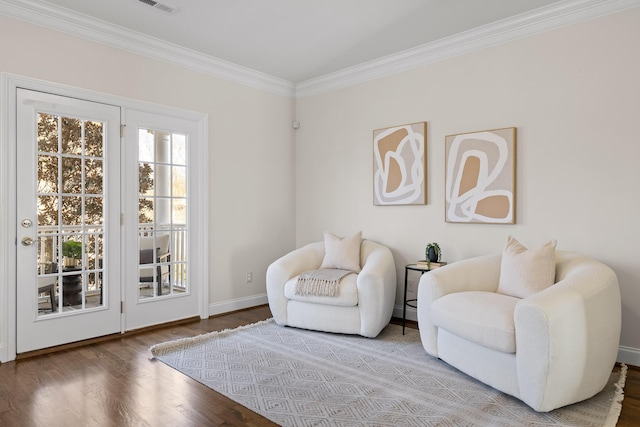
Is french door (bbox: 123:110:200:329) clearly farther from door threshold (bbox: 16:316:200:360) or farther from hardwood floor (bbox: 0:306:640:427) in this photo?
hardwood floor (bbox: 0:306:640:427)

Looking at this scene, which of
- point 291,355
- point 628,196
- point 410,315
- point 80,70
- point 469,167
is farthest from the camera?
point 410,315

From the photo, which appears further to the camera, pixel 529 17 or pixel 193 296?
pixel 193 296

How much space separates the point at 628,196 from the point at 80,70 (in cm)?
448

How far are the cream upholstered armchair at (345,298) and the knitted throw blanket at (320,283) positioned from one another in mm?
34

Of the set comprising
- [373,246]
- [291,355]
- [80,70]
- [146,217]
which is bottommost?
[291,355]

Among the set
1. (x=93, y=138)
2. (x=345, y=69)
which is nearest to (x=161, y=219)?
(x=93, y=138)

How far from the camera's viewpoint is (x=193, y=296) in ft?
14.4

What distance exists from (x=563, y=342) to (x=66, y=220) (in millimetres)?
3684

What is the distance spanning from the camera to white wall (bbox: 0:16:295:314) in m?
3.41

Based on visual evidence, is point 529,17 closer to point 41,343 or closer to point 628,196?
point 628,196

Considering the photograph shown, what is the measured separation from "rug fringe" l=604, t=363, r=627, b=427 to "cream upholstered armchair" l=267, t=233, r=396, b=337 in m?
1.69

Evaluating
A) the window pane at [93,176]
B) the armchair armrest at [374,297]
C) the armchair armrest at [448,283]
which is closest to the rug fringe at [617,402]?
the armchair armrest at [448,283]

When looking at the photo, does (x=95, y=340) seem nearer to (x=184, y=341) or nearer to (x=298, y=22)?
(x=184, y=341)

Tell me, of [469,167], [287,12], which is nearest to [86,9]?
[287,12]
